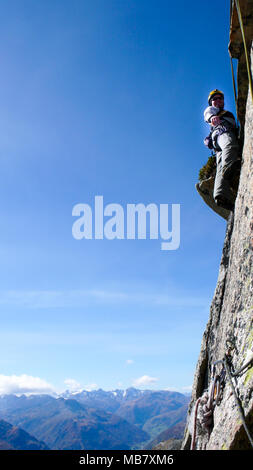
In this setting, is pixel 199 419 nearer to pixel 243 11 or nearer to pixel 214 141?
pixel 214 141

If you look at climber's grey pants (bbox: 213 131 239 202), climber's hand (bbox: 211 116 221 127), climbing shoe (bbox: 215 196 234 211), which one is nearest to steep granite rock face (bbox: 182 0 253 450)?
climbing shoe (bbox: 215 196 234 211)

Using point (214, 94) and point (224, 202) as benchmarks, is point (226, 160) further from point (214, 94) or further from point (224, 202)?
point (214, 94)

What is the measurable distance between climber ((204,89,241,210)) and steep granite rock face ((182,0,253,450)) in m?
0.60

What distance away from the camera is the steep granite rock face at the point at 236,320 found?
6359 mm

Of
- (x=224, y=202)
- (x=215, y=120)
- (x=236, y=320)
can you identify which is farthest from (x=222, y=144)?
(x=236, y=320)

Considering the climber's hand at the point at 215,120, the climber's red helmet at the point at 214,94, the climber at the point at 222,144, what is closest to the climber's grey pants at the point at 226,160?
the climber at the point at 222,144

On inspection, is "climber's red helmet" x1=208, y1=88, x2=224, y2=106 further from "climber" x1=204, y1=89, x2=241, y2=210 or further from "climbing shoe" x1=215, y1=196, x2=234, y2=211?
"climbing shoe" x1=215, y1=196, x2=234, y2=211

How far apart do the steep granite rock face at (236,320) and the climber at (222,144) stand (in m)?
0.60

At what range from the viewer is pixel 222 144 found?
10.5 metres

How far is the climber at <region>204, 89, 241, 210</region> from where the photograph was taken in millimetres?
10010

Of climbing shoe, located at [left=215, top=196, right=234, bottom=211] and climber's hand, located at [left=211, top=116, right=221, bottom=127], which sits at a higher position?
climber's hand, located at [left=211, top=116, right=221, bottom=127]

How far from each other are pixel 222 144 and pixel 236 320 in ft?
17.8
